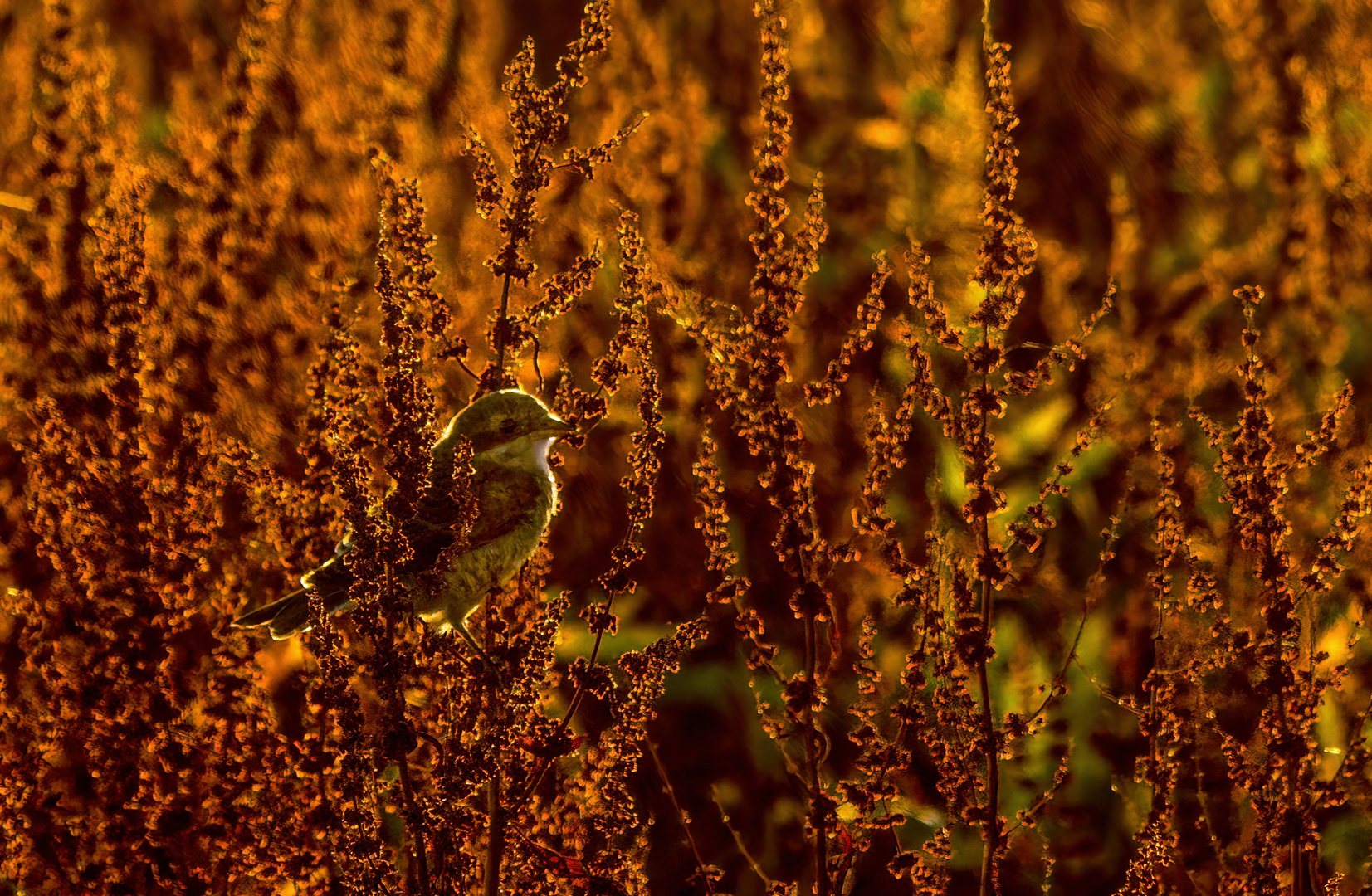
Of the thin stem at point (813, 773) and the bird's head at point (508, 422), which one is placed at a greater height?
the bird's head at point (508, 422)

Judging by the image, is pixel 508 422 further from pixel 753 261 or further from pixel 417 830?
pixel 753 261

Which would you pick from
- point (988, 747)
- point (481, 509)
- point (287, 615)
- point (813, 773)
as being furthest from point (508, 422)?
point (988, 747)

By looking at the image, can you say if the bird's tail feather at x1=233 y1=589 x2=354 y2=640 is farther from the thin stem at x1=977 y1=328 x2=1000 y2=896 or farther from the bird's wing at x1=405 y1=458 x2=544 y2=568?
the thin stem at x1=977 y1=328 x2=1000 y2=896

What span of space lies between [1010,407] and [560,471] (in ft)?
2.80

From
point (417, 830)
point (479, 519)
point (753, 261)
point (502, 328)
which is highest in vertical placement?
point (753, 261)

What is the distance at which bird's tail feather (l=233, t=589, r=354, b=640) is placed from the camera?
3.09 ft

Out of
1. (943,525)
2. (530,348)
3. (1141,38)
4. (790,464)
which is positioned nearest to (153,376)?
(530,348)

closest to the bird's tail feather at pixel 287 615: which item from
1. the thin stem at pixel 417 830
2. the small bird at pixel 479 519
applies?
the small bird at pixel 479 519

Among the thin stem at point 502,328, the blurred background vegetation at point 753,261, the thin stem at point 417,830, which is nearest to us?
the thin stem at point 417,830

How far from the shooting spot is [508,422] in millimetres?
1016

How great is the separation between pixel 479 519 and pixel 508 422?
11 cm

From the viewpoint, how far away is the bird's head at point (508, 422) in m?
1.01

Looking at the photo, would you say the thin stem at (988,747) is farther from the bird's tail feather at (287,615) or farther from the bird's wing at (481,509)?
the bird's tail feather at (287,615)

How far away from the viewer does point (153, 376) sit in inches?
60.4
